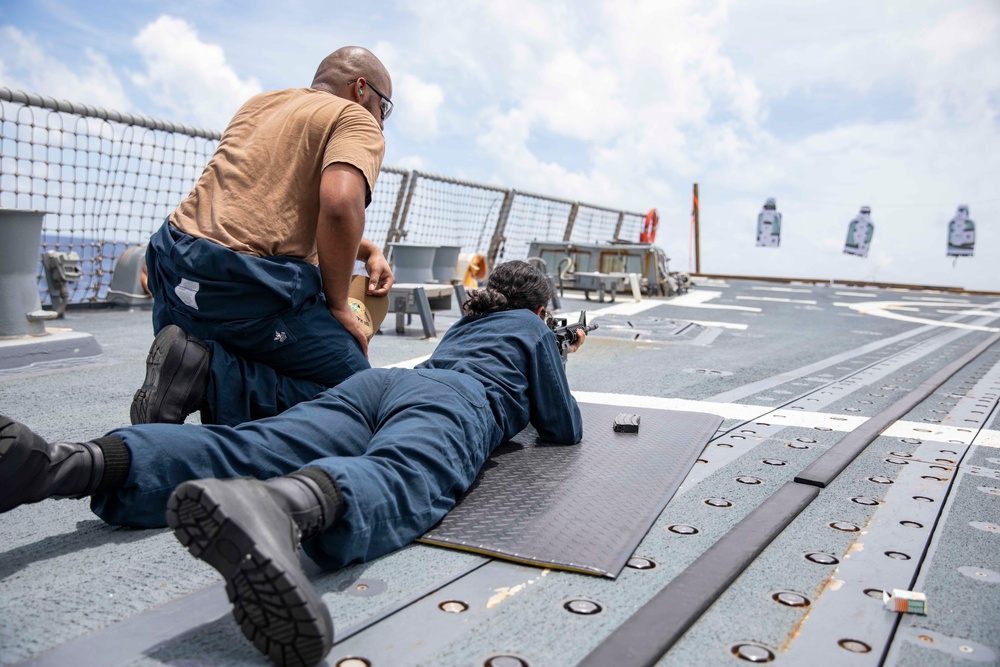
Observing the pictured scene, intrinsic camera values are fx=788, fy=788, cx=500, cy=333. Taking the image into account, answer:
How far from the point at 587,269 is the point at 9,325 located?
340 inches

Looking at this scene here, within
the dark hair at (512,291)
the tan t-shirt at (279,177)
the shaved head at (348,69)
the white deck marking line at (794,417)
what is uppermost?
the shaved head at (348,69)

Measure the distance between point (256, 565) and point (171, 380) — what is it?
1375mm

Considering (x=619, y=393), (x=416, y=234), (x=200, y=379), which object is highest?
(x=416, y=234)

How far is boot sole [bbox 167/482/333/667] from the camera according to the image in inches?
48.2

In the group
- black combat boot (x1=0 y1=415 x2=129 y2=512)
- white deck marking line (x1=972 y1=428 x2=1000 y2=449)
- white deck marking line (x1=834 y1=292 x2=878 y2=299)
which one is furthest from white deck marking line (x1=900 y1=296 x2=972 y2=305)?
black combat boot (x1=0 y1=415 x2=129 y2=512)

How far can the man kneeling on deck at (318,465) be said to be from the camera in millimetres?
1261

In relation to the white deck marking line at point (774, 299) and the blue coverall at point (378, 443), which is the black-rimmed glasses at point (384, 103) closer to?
the blue coverall at point (378, 443)

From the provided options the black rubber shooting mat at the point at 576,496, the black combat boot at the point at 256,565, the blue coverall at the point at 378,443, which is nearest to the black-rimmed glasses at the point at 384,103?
the blue coverall at the point at 378,443

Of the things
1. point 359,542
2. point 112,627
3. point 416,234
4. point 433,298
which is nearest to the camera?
point 112,627

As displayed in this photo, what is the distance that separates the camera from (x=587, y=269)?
1188 centimetres

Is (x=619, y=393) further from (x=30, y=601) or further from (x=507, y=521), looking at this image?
(x=30, y=601)

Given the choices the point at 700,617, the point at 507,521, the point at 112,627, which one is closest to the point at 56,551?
the point at 112,627

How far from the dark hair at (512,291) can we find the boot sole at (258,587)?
165 cm

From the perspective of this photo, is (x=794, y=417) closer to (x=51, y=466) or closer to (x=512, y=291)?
(x=512, y=291)
